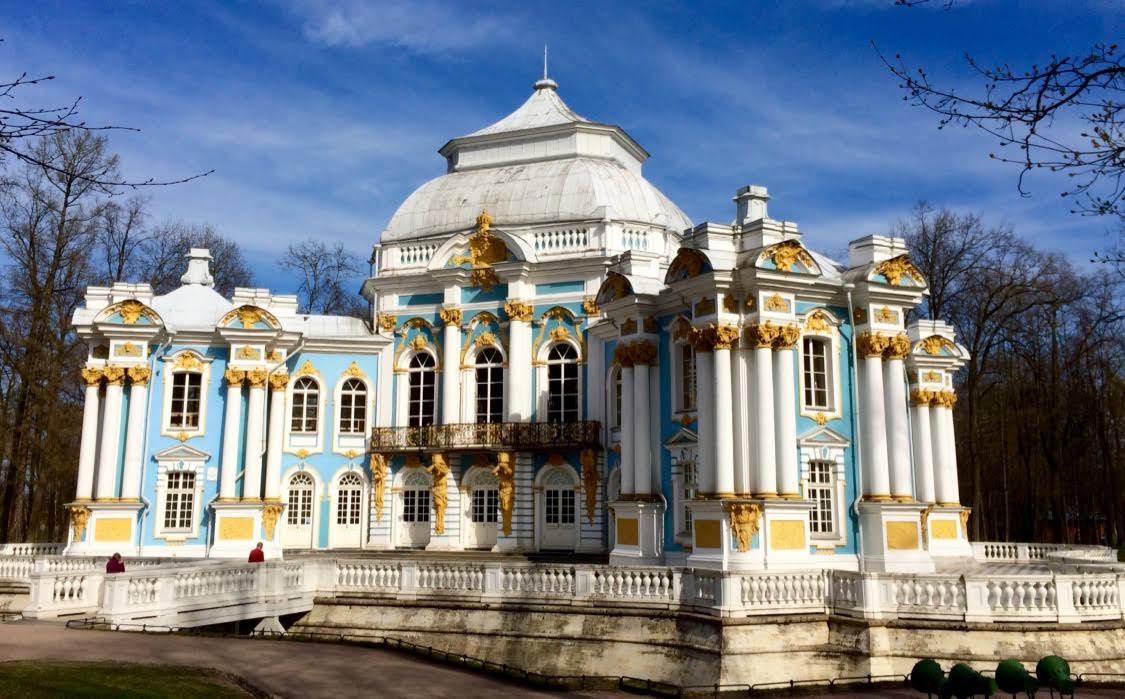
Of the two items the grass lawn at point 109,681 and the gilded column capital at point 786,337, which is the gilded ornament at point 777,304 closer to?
the gilded column capital at point 786,337

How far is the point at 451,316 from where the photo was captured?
2552 centimetres

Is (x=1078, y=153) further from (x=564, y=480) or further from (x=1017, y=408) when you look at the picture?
(x=1017, y=408)

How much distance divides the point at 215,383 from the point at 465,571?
409 inches

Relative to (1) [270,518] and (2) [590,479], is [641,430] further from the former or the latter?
(1) [270,518]

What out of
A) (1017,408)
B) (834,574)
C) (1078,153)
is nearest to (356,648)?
(834,574)

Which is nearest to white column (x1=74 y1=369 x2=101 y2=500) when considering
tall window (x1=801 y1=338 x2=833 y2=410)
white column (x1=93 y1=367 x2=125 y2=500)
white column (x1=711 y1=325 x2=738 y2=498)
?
white column (x1=93 y1=367 x2=125 y2=500)

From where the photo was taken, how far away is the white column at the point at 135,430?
74.2ft

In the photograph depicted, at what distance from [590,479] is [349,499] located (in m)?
6.62

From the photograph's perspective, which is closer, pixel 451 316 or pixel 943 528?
pixel 943 528

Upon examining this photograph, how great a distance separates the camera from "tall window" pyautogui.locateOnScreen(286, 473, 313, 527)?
25.1m

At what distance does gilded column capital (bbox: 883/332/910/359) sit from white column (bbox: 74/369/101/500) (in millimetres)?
17580

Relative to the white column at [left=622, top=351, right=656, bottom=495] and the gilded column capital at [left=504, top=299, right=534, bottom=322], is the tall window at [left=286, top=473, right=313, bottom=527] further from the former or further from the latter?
the white column at [left=622, top=351, right=656, bottom=495]

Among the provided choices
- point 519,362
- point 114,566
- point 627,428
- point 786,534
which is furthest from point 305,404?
point 786,534

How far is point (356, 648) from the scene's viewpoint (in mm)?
15531
